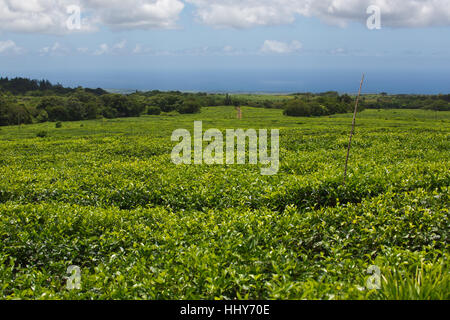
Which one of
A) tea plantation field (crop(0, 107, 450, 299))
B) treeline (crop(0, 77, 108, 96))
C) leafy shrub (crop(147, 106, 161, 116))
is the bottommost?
tea plantation field (crop(0, 107, 450, 299))

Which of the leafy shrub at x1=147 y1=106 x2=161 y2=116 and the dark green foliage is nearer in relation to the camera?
the dark green foliage

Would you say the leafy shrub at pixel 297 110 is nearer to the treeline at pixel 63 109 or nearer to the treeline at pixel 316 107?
the treeline at pixel 316 107

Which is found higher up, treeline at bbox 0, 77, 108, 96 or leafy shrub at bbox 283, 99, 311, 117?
treeline at bbox 0, 77, 108, 96

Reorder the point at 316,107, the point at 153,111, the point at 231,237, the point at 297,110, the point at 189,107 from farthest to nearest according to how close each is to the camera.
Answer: the point at 153,111 → the point at 189,107 → the point at 316,107 → the point at 297,110 → the point at 231,237

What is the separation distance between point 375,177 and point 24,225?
36.1 feet

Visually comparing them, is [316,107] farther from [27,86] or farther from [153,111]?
[27,86]

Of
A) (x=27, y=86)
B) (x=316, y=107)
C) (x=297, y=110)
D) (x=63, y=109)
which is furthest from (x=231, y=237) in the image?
(x=27, y=86)

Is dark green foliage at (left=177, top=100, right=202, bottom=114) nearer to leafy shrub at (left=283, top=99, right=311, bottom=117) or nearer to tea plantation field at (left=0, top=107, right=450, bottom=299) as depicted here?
leafy shrub at (left=283, top=99, right=311, bottom=117)

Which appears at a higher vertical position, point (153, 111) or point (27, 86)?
point (27, 86)

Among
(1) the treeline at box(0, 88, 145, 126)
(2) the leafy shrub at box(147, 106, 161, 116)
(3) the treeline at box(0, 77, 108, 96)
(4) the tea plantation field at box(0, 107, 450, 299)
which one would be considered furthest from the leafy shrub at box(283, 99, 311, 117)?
(3) the treeline at box(0, 77, 108, 96)

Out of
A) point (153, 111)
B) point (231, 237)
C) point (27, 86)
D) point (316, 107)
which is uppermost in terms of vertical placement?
point (27, 86)

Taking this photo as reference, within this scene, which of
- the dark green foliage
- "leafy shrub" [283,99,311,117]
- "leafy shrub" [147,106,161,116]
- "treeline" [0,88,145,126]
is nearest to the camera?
"treeline" [0,88,145,126]

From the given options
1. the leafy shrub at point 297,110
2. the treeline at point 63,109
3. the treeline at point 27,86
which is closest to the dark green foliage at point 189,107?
the treeline at point 63,109
